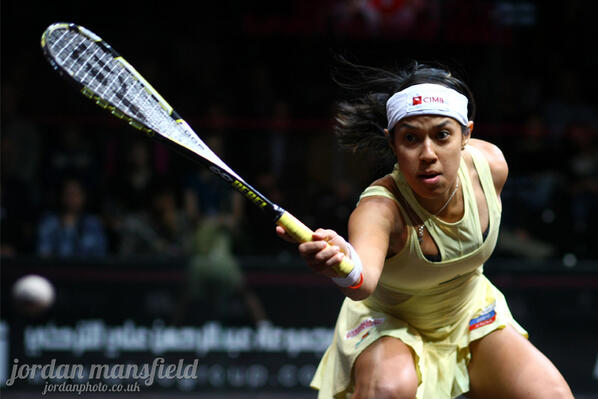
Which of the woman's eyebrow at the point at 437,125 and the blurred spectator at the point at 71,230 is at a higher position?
the woman's eyebrow at the point at 437,125

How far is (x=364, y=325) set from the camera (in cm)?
308

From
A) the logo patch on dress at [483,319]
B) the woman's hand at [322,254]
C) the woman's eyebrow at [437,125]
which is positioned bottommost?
the logo patch on dress at [483,319]

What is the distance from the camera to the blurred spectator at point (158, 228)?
5703 millimetres

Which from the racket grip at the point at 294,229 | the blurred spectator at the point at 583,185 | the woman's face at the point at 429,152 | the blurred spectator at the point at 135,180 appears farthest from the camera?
the blurred spectator at the point at 583,185

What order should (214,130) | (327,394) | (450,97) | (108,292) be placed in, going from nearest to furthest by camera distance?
1. (450,97)
2. (327,394)
3. (108,292)
4. (214,130)

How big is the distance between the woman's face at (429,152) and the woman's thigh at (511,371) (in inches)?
25.8

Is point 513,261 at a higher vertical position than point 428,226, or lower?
lower

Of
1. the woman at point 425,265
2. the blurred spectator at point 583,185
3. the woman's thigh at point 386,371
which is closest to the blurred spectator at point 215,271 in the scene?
the blurred spectator at point 583,185

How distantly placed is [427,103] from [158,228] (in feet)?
11.1

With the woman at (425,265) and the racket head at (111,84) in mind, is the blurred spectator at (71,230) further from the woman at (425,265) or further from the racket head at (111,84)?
the racket head at (111,84)

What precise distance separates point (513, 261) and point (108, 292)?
284 centimetres

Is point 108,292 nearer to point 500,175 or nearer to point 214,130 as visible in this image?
point 214,130

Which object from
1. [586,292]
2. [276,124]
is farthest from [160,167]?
[586,292]

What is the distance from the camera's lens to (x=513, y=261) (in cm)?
582
